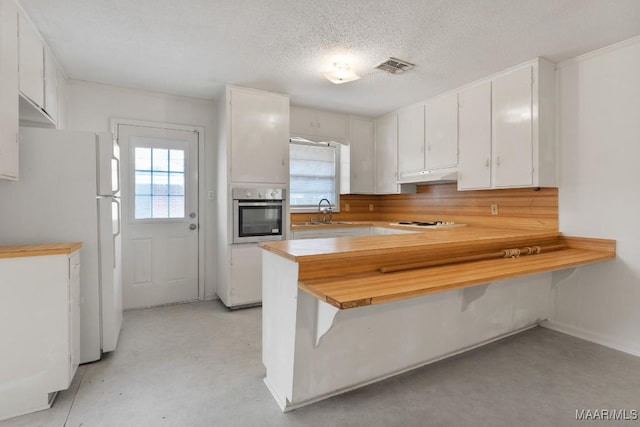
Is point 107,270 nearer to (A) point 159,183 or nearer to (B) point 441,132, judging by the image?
(A) point 159,183

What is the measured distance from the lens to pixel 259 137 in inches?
146

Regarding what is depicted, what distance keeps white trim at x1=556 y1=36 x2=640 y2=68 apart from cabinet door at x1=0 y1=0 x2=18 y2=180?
164 inches

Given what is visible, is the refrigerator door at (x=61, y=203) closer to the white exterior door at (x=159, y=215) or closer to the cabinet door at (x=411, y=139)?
the white exterior door at (x=159, y=215)

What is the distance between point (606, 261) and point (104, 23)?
171 inches

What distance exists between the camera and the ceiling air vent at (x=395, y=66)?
291 centimetres

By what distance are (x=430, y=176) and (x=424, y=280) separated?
2.51 meters

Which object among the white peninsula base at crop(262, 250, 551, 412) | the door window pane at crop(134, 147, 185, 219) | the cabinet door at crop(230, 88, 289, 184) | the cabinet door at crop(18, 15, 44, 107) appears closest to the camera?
the white peninsula base at crop(262, 250, 551, 412)

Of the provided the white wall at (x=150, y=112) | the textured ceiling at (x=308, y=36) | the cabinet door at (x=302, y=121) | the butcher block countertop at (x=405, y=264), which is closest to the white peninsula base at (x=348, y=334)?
the butcher block countertop at (x=405, y=264)

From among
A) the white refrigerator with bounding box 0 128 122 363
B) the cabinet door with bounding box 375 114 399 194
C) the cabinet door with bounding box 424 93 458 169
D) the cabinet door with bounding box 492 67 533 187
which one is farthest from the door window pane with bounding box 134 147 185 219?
the cabinet door with bounding box 492 67 533 187

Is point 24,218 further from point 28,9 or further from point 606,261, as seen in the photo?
point 606,261

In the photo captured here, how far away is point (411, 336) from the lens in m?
2.22

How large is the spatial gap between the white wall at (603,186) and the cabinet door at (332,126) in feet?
8.21

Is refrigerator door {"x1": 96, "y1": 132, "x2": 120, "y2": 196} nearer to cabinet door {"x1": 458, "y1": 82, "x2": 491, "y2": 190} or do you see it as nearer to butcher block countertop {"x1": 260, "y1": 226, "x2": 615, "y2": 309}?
butcher block countertop {"x1": 260, "y1": 226, "x2": 615, "y2": 309}

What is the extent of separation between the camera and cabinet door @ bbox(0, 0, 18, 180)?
6.00 ft
